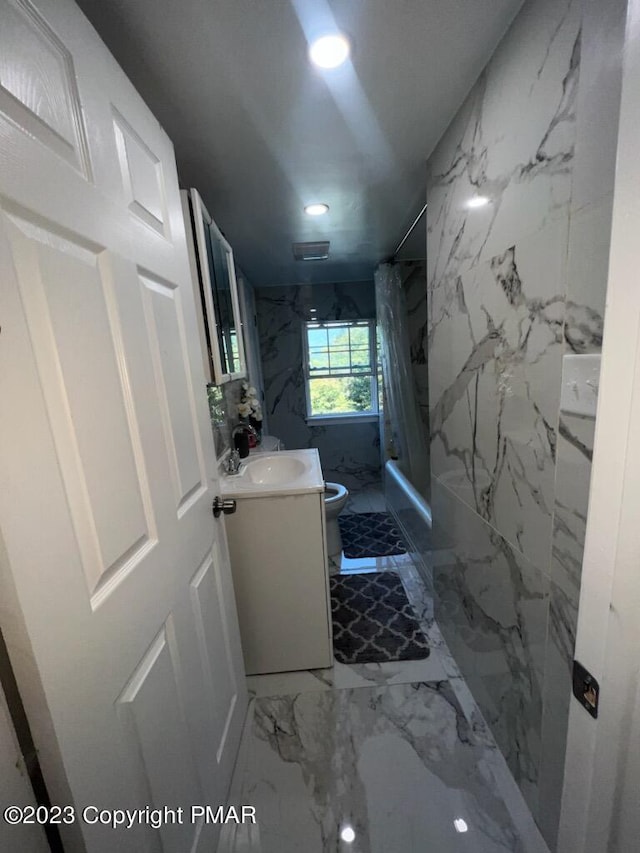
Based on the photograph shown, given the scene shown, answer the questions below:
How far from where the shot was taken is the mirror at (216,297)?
1.32m

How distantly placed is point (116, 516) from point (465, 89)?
1591mm

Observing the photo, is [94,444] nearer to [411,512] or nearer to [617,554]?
[617,554]

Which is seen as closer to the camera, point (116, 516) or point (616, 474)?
point (616, 474)

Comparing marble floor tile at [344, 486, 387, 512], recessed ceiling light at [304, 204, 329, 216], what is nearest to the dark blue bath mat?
marble floor tile at [344, 486, 387, 512]

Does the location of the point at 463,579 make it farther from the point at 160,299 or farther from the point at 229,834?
the point at 160,299

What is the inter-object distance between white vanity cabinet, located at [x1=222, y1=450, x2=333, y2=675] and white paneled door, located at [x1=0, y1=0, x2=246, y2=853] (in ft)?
1.63

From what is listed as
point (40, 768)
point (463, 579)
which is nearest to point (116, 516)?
point (40, 768)

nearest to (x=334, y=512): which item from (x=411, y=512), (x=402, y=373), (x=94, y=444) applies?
(x=411, y=512)

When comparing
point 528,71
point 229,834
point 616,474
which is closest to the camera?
point 616,474

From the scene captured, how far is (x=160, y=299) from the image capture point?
0.86 meters

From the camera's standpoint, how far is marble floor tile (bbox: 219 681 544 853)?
40.1 inches

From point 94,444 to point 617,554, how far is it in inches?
31.1

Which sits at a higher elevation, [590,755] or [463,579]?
[590,755]

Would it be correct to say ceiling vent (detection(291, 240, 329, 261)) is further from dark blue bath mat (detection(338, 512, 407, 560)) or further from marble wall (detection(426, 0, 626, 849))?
dark blue bath mat (detection(338, 512, 407, 560))
